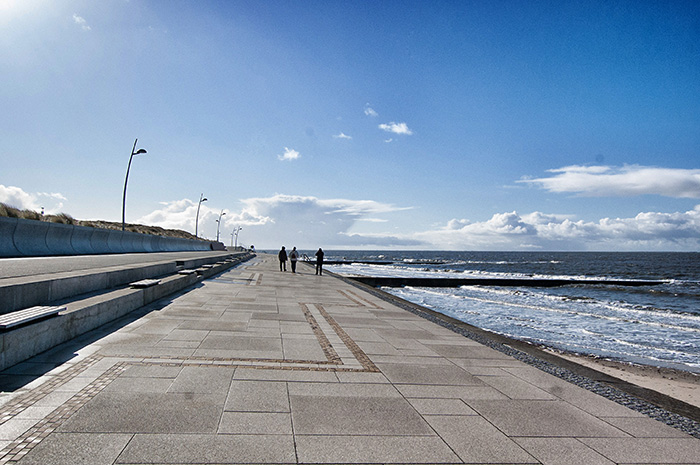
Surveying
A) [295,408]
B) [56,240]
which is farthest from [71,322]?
[56,240]

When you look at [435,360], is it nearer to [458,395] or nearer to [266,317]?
[458,395]

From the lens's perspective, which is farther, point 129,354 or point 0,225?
point 0,225

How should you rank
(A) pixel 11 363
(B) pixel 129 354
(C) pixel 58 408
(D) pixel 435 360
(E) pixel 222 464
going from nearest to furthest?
(E) pixel 222 464
(C) pixel 58 408
(A) pixel 11 363
(B) pixel 129 354
(D) pixel 435 360

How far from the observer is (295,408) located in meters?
4.38

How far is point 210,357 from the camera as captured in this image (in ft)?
20.0

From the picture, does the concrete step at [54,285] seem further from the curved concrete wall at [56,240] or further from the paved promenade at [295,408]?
the curved concrete wall at [56,240]

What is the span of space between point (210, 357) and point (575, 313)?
830 inches

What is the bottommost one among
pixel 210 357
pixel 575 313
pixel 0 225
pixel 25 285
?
pixel 575 313

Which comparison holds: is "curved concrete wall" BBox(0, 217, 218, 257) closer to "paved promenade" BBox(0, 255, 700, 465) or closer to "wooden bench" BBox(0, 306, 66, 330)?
"paved promenade" BBox(0, 255, 700, 465)

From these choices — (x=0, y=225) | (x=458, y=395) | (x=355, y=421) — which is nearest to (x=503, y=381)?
(x=458, y=395)

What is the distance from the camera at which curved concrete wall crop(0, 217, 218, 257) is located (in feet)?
44.3

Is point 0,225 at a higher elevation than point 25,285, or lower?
higher

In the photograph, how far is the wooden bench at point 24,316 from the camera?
4.91 metres

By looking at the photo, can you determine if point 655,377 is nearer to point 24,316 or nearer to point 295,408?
point 295,408
